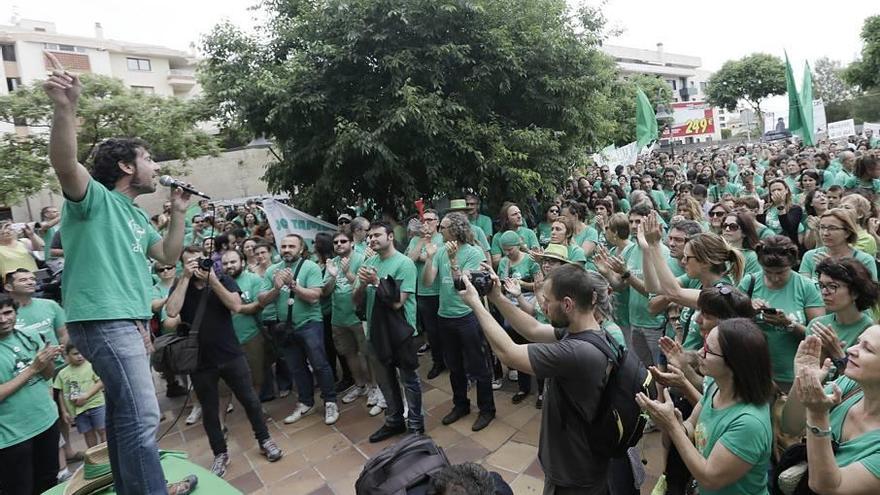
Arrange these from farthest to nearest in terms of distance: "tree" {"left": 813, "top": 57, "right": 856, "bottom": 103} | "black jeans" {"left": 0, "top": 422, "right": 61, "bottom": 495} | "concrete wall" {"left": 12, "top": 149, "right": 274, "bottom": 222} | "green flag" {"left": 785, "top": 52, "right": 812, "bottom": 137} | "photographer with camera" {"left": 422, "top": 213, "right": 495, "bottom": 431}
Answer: "tree" {"left": 813, "top": 57, "right": 856, "bottom": 103}, "concrete wall" {"left": 12, "top": 149, "right": 274, "bottom": 222}, "green flag" {"left": 785, "top": 52, "right": 812, "bottom": 137}, "photographer with camera" {"left": 422, "top": 213, "right": 495, "bottom": 431}, "black jeans" {"left": 0, "top": 422, "right": 61, "bottom": 495}

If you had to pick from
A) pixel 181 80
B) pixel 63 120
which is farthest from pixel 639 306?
pixel 181 80

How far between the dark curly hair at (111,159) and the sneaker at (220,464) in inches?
111

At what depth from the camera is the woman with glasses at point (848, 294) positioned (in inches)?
102

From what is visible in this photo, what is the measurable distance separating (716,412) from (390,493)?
Result: 4.53 ft

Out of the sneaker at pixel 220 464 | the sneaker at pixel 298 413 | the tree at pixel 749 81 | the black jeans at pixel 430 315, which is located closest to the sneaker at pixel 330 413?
the sneaker at pixel 298 413

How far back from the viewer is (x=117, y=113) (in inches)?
595

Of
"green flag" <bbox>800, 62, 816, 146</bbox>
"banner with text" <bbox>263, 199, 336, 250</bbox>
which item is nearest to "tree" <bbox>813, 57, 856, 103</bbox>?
"green flag" <bbox>800, 62, 816, 146</bbox>

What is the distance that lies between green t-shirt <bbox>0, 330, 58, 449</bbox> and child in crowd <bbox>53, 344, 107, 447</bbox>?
1.01 meters

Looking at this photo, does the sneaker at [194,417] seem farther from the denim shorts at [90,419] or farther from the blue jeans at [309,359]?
the blue jeans at [309,359]

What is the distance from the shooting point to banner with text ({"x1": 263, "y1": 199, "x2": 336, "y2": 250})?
7.37 m

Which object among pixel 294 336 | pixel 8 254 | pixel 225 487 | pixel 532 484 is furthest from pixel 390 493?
pixel 8 254

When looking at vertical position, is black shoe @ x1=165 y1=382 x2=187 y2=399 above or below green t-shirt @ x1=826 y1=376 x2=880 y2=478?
below

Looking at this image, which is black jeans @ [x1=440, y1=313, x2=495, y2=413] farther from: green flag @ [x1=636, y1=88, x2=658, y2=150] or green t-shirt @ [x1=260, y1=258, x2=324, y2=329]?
green flag @ [x1=636, y1=88, x2=658, y2=150]

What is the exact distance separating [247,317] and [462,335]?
7.63 ft
